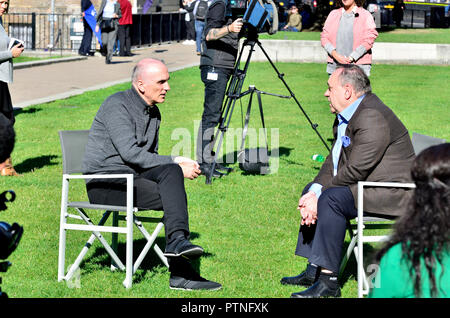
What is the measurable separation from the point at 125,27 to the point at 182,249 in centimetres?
2157

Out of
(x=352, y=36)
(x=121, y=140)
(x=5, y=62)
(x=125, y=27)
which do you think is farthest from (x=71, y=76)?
(x=121, y=140)

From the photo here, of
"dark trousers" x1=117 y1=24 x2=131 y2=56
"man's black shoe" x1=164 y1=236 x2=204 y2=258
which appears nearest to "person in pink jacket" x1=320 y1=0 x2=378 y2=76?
"man's black shoe" x1=164 y1=236 x2=204 y2=258

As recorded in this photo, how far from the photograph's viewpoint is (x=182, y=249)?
18.4 feet

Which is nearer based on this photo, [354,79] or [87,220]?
[354,79]

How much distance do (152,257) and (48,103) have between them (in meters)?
10.0

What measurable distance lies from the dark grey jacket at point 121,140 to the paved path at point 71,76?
9747mm

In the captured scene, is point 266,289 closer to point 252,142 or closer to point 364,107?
point 364,107

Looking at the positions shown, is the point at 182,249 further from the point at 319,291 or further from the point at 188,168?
the point at 319,291

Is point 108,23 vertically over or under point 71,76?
over

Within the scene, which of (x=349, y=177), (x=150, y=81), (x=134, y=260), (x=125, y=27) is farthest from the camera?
(x=125, y=27)

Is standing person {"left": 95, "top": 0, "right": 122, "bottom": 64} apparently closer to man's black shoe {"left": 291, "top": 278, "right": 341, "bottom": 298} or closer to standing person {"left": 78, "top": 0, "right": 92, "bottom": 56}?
standing person {"left": 78, "top": 0, "right": 92, "bottom": 56}

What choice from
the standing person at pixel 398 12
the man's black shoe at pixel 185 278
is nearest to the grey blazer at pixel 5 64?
the man's black shoe at pixel 185 278
